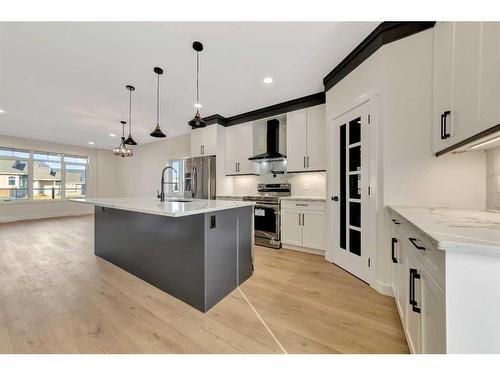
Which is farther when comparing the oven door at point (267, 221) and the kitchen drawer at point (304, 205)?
the oven door at point (267, 221)

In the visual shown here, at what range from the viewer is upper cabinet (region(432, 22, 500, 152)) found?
104 centimetres

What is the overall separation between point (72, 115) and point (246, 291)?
521 centimetres

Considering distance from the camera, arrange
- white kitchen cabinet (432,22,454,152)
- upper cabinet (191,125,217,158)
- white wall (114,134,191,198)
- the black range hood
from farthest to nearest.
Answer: white wall (114,134,191,198) → upper cabinet (191,125,217,158) → the black range hood → white kitchen cabinet (432,22,454,152)

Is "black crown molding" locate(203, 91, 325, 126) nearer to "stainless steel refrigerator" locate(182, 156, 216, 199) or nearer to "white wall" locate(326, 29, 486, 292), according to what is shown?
"stainless steel refrigerator" locate(182, 156, 216, 199)

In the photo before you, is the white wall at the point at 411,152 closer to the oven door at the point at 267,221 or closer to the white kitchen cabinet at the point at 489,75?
the white kitchen cabinet at the point at 489,75

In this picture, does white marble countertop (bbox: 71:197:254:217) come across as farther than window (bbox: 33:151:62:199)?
No

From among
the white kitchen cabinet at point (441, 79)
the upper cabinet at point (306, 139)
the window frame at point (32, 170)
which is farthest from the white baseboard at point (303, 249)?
the window frame at point (32, 170)

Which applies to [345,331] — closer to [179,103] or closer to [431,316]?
[431,316]

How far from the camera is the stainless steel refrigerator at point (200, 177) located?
14.4 ft

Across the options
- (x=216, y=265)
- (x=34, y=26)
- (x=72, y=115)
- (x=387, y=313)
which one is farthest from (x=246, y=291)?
(x=72, y=115)

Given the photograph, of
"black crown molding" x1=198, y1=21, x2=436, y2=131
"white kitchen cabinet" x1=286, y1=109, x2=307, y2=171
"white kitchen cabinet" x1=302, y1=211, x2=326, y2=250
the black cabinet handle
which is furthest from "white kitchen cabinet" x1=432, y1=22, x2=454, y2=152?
"white kitchen cabinet" x1=286, y1=109, x2=307, y2=171

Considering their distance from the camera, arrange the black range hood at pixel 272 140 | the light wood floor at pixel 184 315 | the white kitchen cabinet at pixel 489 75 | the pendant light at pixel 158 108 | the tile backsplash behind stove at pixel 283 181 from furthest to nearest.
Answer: the black range hood at pixel 272 140 < the tile backsplash behind stove at pixel 283 181 < the pendant light at pixel 158 108 < the light wood floor at pixel 184 315 < the white kitchen cabinet at pixel 489 75

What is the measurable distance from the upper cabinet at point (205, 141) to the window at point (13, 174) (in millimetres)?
5951

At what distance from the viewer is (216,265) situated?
5.95 feet
